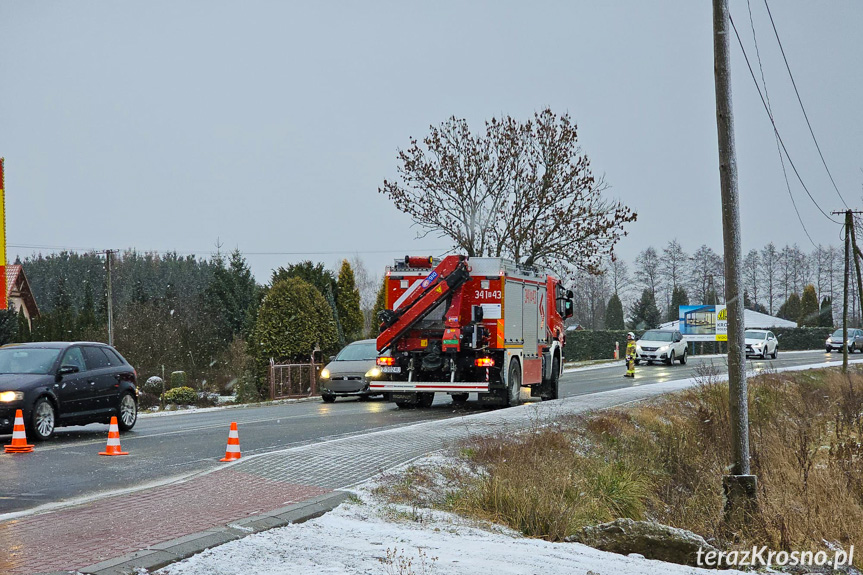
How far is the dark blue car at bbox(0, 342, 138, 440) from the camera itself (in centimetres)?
1419

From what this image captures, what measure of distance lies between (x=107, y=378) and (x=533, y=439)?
7.44 meters

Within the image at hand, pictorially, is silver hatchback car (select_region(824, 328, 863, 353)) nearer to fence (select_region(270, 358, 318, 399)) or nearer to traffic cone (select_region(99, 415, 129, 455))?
fence (select_region(270, 358, 318, 399))

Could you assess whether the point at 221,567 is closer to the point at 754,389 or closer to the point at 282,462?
the point at 282,462

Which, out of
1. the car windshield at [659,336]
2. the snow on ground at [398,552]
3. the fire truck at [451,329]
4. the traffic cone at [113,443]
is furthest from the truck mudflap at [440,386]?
the car windshield at [659,336]

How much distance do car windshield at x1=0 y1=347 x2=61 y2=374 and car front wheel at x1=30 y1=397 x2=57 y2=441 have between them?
55 cm

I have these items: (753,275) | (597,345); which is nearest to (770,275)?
(753,275)

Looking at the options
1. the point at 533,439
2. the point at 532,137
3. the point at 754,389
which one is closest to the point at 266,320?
the point at 532,137

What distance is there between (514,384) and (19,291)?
59562mm

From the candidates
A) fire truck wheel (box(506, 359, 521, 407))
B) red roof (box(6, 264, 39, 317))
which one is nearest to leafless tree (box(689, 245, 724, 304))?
red roof (box(6, 264, 39, 317))

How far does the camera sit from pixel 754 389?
84.7 ft

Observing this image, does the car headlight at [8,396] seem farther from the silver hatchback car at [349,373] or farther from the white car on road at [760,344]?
the white car on road at [760,344]

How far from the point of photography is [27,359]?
15.2 metres

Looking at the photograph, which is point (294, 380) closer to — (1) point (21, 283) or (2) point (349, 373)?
(2) point (349, 373)

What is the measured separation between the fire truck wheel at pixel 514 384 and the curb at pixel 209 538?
Answer: 11805 mm
